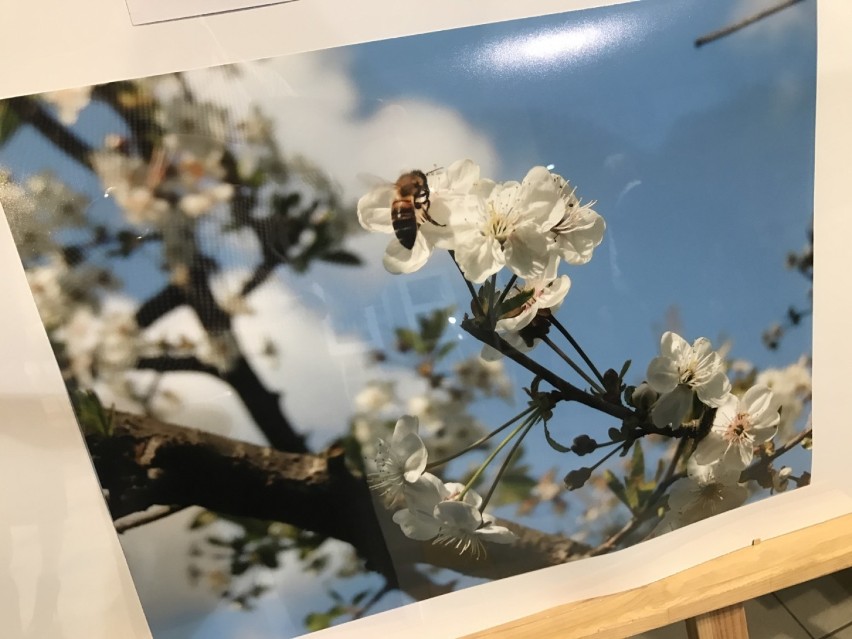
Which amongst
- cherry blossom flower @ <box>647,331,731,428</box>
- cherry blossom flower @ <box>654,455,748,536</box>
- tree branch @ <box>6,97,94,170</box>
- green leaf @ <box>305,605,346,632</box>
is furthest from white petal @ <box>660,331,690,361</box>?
tree branch @ <box>6,97,94,170</box>

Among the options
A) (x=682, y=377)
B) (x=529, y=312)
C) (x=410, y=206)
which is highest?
(x=410, y=206)

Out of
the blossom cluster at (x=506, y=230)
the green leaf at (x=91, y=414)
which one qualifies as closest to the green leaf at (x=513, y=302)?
the blossom cluster at (x=506, y=230)

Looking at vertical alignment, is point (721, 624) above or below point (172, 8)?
below

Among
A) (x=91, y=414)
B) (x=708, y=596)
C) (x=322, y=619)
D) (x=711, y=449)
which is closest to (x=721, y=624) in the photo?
(x=708, y=596)

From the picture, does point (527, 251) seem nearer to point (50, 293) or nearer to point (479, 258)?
point (479, 258)

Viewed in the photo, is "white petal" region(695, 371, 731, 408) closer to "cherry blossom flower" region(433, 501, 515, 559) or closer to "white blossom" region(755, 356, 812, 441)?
"white blossom" region(755, 356, 812, 441)

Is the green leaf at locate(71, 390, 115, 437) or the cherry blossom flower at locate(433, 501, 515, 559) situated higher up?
the green leaf at locate(71, 390, 115, 437)

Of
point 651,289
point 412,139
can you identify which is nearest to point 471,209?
point 412,139
